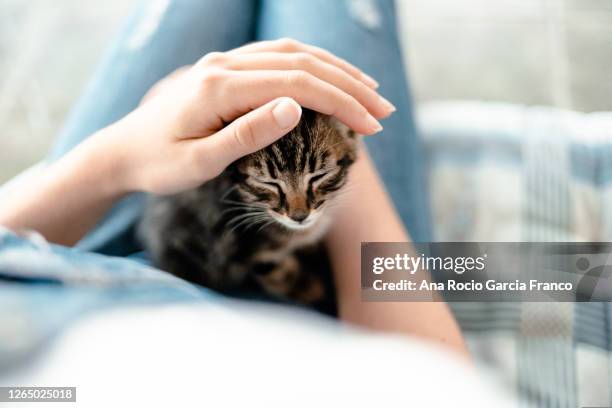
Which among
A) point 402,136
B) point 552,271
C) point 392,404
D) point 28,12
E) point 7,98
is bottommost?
point 392,404

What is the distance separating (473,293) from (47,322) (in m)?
0.34

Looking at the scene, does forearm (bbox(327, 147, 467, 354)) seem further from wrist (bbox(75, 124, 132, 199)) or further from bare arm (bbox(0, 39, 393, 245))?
wrist (bbox(75, 124, 132, 199))

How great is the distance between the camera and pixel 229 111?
412 millimetres

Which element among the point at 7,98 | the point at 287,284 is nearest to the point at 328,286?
the point at 287,284

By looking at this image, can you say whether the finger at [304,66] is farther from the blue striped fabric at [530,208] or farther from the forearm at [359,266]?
the blue striped fabric at [530,208]

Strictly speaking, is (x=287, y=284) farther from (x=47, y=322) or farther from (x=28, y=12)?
(x=28, y=12)

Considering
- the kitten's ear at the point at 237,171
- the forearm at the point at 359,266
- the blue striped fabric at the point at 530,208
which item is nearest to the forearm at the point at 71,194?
the kitten's ear at the point at 237,171

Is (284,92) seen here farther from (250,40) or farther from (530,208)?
(530,208)

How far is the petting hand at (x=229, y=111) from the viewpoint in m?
0.40

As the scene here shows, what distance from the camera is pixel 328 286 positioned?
0.53m

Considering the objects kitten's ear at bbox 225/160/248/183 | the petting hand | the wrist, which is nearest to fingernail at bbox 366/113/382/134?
the petting hand

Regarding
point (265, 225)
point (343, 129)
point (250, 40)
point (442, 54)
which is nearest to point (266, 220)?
point (265, 225)

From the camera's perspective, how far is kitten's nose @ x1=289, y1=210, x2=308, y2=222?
0.48m

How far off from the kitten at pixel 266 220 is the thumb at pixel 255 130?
0.10 ft
